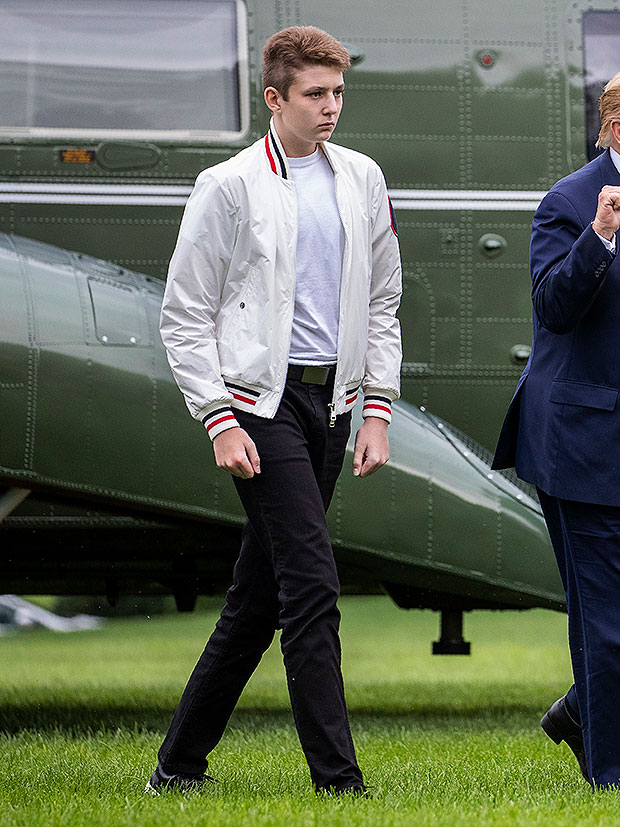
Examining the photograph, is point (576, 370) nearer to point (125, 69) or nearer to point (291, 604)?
point (291, 604)

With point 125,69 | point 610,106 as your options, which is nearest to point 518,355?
point 125,69

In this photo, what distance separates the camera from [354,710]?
20.9ft

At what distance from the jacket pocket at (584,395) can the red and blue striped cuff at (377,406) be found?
459 millimetres

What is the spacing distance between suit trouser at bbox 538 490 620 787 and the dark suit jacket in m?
0.09

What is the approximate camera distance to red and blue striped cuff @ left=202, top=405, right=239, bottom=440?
3287 millimetres

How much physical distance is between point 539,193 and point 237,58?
148cm

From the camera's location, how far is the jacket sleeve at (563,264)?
128 inches

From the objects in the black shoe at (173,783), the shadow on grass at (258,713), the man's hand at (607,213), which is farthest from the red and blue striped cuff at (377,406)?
the shadow on grass at (258,713)

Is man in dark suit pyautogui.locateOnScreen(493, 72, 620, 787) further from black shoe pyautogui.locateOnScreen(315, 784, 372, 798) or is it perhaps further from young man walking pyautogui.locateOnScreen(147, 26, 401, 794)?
black shoe pyautogui.locateOnScreen(315, 784, 372, 798)

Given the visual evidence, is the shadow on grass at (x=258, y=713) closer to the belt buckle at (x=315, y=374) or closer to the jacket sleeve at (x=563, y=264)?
the belt buckle at (x=315, y=374)

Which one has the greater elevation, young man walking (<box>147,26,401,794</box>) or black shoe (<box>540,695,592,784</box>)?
young man walking (<box>147,26,401,794</box>)

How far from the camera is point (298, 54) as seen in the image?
132 inches

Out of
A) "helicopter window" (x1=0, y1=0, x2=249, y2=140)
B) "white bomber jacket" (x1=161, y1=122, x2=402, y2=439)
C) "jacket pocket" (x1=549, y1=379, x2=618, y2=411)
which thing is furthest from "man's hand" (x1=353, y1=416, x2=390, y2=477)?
"helicopter window" (x1=0, y1=0, x2=249, y2=140)

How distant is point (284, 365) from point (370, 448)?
0.38m
